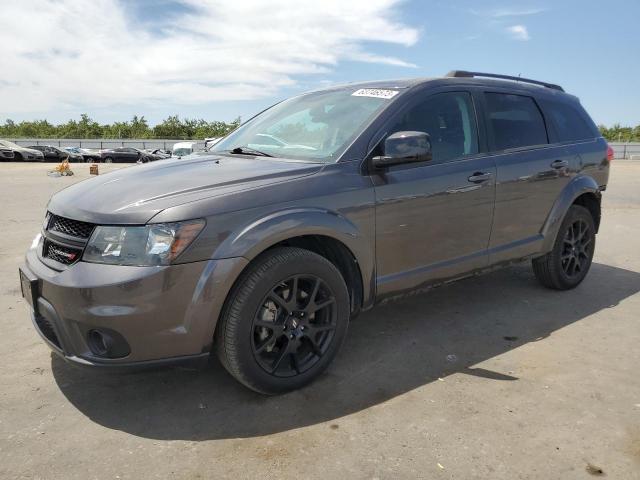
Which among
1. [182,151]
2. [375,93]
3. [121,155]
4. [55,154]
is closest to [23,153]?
[55,154]

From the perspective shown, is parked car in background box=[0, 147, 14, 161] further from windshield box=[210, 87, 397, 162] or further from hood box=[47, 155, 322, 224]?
hood box=[47, 155, 322, 224]

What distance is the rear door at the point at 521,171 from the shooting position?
407cm

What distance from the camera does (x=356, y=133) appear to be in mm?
3367

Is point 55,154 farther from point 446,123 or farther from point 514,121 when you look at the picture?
point 446,123

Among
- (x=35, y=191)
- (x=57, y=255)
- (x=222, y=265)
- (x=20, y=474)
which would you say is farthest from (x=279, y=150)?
(x=35, y=191)

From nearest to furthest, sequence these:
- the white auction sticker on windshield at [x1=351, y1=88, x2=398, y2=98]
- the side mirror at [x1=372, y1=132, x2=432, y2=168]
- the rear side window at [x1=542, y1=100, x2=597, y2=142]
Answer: the side mirror at [x1=372, y1=132, x2=432, y2=168], the white auction sticker on windshield at [x1=351, y1=88, x2=398, y2=98], the rear side window at [x1=542, y1=100, x2=597, y2=142]

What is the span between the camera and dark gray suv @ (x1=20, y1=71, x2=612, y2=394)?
2.58 m

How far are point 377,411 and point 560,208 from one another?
2.69 m

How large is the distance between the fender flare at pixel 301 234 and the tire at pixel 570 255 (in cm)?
222

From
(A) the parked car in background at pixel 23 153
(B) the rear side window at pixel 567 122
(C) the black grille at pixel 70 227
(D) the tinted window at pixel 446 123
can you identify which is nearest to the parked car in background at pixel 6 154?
(A) the parked car in background at pixel 23 153

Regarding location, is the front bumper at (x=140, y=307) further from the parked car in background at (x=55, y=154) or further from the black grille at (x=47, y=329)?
the parked car in background at (x=55, y=154)

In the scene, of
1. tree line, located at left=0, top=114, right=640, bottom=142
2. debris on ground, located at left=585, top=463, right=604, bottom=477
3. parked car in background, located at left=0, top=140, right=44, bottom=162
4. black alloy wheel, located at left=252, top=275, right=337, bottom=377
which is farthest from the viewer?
tree line, located at left=0, top=114, right=640, bottom=142

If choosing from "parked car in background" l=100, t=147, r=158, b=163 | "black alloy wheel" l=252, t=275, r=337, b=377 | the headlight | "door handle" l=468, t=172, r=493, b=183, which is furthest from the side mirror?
"parked car in background" l=100, t=147, r=158, b=163

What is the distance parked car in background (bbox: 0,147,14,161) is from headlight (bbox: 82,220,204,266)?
3834 cm
